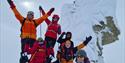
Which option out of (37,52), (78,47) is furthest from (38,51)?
(78,47)

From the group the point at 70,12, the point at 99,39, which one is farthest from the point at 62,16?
the point at 99,39

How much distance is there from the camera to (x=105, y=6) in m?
2.94

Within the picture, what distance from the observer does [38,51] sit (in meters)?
2.71

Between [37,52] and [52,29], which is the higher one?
[52,29]

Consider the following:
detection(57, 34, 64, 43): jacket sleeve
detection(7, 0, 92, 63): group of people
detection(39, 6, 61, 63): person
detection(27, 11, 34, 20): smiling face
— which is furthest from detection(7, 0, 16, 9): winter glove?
detection(57, 34, 64, 43): jacket sleeve

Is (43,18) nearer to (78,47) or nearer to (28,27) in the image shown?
(28,27)

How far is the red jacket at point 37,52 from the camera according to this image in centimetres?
269

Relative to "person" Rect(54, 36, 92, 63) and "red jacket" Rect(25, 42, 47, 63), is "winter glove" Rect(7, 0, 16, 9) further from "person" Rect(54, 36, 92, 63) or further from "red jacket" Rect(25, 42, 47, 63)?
"person" Rect(54, 36, 92, 63)

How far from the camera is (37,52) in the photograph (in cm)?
271

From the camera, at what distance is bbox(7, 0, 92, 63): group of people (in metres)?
2.70

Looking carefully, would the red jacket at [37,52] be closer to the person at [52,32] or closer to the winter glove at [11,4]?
the person at [52,32]

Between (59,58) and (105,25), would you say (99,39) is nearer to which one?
(105,25)

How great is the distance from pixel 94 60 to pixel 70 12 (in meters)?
0.39

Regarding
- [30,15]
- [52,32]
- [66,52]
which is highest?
[30,15]
